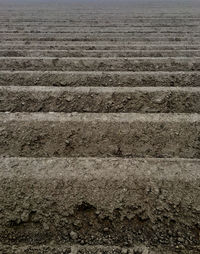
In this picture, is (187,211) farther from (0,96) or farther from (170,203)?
(0,96)

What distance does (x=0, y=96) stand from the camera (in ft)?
9.97

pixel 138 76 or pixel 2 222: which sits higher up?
pixel 138 76

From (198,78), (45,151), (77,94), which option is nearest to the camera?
(45,151)

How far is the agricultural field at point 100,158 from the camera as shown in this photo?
66.4 inches

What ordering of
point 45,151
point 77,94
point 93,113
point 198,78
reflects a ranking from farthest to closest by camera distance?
1. point 198,78
2. point 77,94
3. point 93,113
4. point 45,151

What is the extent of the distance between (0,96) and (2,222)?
5.55 ft

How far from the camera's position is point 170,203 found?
178 centimetres

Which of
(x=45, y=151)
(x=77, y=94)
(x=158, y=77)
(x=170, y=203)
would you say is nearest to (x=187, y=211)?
(x=170, y=203)

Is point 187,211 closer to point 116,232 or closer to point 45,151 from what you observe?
point 116,232

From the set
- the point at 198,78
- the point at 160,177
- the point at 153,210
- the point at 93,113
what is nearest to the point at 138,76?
the point at 198,78

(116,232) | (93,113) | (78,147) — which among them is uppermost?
(93,113)

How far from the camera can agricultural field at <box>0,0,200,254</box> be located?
1687 mm

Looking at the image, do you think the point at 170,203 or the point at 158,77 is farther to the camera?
the point at 158,77

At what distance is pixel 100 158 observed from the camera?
7.06 ft
